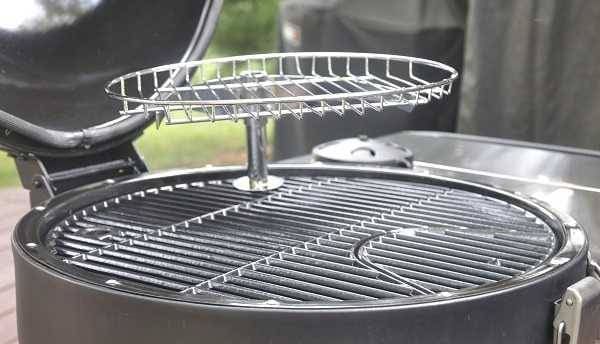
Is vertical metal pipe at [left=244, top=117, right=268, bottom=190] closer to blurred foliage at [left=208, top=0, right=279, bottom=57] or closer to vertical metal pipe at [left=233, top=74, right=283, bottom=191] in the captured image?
vertical metal pipe at [left=233, top=74, right=283, bottom=191]

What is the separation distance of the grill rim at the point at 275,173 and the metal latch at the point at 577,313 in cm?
3

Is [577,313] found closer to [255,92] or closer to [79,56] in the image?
[255,92]

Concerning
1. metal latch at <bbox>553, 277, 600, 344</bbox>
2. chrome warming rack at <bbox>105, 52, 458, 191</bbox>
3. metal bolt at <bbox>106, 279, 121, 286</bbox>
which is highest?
chrome warming rack at <bbox>105, 52, 458, 191</bbox>

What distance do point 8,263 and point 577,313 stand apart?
127 cm

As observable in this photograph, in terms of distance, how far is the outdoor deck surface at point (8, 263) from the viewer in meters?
1.34

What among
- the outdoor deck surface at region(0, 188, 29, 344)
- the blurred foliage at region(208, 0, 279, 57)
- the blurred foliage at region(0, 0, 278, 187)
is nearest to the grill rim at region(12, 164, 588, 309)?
the outdoor deck surface at region(0, 188, 29, 344)

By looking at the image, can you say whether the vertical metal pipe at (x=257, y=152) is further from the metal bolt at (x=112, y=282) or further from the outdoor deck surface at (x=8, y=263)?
the outdoor deck surface at (x=8, y=263)

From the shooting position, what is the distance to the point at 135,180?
134 cm

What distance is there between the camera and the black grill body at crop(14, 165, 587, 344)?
0.77 metres

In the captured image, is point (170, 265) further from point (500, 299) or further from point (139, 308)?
point (500, 299)

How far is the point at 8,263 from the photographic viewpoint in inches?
66.8

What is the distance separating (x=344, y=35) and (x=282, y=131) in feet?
1.78

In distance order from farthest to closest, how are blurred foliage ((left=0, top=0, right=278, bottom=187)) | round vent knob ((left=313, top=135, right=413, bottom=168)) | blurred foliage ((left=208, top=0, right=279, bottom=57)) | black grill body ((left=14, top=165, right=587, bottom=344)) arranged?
blurred foliage ((left=208, top=0, right=279, bottom=57)) → blurred foliage ((left=0, top=0, right=278, bottom=187)) → round vent knob ((left=313, top=135, right=413, bottom=168)) → black grill body ((left=14, top=165, right=587, bottom=344))

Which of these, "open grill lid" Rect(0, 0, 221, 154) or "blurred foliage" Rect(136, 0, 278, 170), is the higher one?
"open grill lid" Rect(0, 0, 221, 154)
